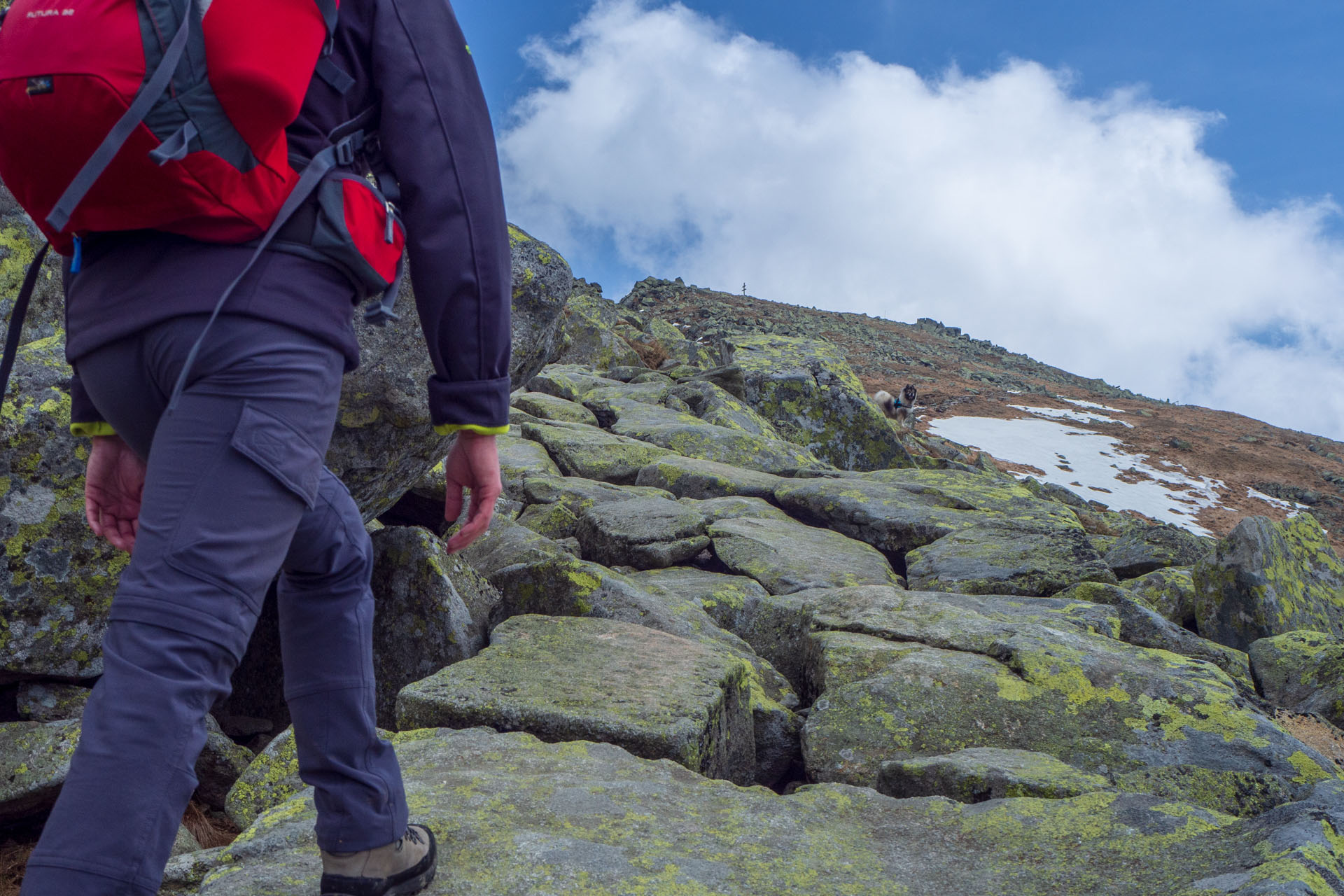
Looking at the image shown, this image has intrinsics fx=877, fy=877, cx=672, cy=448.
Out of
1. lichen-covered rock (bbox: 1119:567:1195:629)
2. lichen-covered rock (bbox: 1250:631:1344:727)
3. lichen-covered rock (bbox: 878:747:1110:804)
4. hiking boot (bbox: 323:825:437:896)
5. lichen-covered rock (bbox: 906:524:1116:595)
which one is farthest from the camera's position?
lichen-covered rock (bbox: 1119:567:1195:629)

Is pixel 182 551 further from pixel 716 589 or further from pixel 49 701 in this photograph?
pixel 716 589

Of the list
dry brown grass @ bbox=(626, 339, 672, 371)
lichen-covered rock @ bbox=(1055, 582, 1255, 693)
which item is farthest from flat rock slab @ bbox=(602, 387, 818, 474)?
dry brown grass @ bbox=(626, 339, 672, 371)

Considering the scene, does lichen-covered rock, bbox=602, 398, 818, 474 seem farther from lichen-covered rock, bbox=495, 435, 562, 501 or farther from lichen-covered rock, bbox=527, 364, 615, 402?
lichen-covered rock, bbox=495, 435, 562, 501

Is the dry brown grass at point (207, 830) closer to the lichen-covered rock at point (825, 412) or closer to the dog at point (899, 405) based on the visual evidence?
the lichen-covered rock at point (825, 412)

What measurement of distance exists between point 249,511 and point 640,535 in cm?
661

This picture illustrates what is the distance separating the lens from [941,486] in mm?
12023

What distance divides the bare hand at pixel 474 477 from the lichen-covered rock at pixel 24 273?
14.3 ft

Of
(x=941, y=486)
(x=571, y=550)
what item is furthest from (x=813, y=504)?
(x=571, y=550)

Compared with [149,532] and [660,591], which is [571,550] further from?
[149,532]

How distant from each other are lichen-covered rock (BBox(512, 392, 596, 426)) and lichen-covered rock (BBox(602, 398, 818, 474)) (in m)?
0.54

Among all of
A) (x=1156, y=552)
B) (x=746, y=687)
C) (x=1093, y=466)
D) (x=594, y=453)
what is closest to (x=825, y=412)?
(x=594, y=453)

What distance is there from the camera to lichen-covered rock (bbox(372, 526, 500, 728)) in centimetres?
526

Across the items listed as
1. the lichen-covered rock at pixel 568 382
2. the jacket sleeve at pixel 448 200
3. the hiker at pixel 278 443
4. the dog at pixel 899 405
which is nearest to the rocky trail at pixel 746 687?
the hiker at pixel 278 443

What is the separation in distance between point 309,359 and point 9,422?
3499 millimetres
